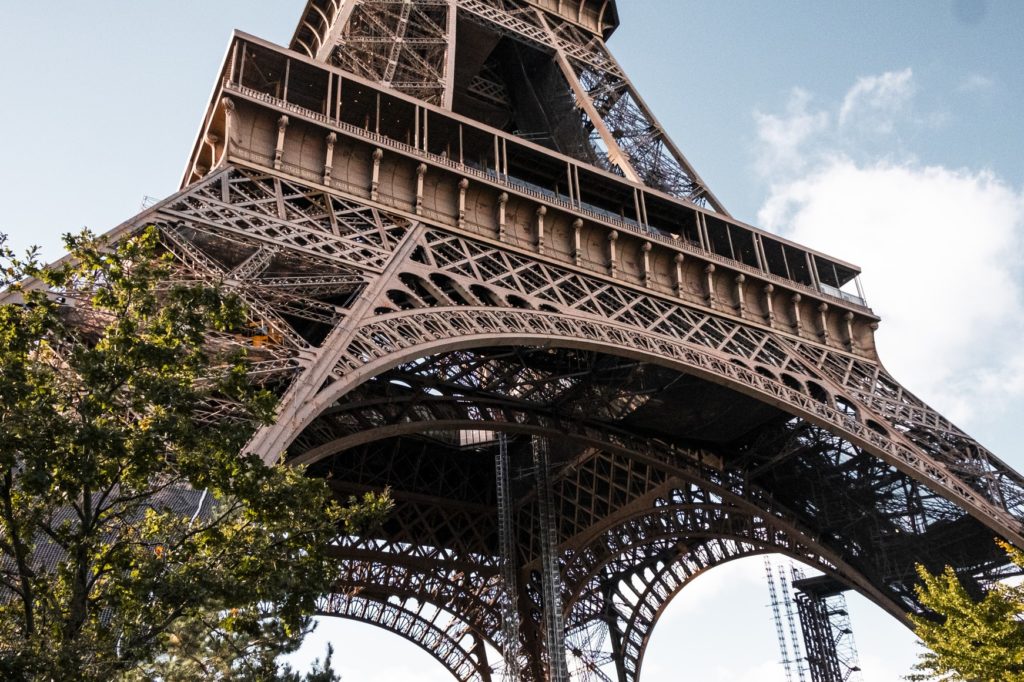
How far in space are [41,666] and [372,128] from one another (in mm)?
14369

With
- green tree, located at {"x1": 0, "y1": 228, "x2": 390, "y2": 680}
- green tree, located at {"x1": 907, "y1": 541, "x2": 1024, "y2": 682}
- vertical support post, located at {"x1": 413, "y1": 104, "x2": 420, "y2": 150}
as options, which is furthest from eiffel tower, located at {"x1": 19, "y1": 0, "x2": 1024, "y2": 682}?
green tree, located at {"x1": 907, "y1": 541, "x2": 1024, "y2": 682}

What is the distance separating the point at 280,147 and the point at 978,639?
13.8 metres

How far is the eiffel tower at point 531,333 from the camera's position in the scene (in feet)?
47.6

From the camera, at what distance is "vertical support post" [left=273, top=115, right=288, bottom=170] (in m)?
16.0

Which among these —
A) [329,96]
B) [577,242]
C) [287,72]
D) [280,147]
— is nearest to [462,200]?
[577,242]

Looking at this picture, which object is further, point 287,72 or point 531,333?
point 287,72

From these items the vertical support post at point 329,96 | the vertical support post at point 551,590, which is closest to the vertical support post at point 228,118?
the vertical support post at point 329,96

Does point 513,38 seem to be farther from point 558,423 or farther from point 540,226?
point 558,423

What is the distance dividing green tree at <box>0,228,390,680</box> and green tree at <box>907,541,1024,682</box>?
917 centimetres

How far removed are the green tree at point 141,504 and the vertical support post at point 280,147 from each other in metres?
7.06

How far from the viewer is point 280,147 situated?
16.2m

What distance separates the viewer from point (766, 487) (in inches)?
907

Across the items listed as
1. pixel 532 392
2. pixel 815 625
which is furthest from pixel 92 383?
pixel 815 625

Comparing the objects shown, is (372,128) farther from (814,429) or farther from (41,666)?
(41,666)
